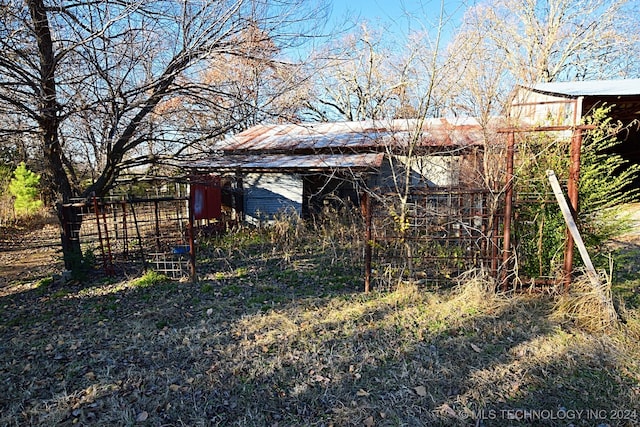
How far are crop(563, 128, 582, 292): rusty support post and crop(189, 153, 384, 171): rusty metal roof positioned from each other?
3459 mm

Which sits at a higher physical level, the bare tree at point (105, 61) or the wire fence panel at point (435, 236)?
the bare tree at point (105, 61)

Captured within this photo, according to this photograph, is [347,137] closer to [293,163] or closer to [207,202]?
[293,163]

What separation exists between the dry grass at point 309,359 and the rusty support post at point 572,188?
1.69 feet

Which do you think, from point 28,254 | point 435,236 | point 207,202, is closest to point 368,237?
point 435,236

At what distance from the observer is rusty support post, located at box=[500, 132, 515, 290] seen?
4887 millimetres

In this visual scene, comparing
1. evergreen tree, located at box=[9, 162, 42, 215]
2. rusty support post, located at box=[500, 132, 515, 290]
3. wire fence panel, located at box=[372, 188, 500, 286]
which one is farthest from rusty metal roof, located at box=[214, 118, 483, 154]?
evergreen tree, located at box=[9, 162, 42, 215]

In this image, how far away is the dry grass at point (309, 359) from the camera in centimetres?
304

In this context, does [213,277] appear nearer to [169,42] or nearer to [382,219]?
[382,219]

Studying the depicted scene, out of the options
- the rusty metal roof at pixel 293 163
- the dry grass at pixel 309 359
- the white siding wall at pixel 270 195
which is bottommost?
the dry grass at pixel 309 359

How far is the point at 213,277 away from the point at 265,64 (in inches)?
148

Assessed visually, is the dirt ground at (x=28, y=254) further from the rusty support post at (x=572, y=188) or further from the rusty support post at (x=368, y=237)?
the rusty support post at (x=572, y=188)

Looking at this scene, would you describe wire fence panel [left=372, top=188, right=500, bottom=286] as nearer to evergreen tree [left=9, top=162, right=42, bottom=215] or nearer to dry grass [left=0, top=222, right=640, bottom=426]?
dry grass [left=0, top=222, right=640, bottom=426]

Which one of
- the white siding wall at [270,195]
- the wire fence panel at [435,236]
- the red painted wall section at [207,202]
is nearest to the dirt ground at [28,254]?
the red painted wall section at [207,202]

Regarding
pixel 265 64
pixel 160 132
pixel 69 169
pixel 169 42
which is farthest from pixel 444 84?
pixel 69 169
